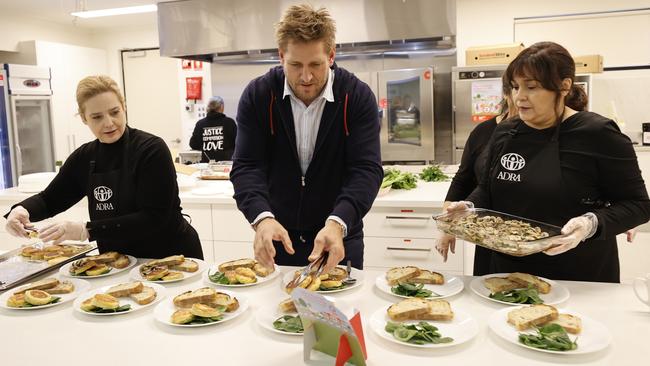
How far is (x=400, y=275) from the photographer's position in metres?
1.74

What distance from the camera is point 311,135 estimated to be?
6.49ft

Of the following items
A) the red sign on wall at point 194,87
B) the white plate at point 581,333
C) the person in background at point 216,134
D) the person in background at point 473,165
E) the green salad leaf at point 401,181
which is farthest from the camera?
the red sign on wall at point 194,87

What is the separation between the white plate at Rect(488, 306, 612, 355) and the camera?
1.25 m

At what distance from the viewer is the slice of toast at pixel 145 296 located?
1.62 meters

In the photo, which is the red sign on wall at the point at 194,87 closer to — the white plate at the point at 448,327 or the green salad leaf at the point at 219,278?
the green salad leaf at the point at 219,278

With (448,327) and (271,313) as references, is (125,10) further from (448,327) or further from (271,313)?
(448,327)

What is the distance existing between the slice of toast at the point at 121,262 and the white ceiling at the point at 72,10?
4.68 meters

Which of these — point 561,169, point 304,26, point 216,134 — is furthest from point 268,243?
point 216,134

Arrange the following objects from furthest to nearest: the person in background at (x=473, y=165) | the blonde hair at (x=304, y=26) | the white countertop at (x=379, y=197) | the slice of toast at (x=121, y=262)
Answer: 1. the white countertop at (x=379, y=197)
2. the person in background at (x=473, y=165)
3. the slice of toast at (x=121, y=262)
4. the blonde hair at (x=304, y=26)

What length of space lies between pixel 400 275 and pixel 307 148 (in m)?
0.57

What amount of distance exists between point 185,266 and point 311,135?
2.10ft

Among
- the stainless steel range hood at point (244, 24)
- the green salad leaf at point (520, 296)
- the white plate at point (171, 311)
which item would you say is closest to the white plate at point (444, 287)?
the green salad leaf at point (520, 296)

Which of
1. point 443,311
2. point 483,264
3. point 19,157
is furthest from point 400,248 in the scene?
point 19,157

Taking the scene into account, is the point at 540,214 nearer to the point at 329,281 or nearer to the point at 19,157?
the point at 329,281
